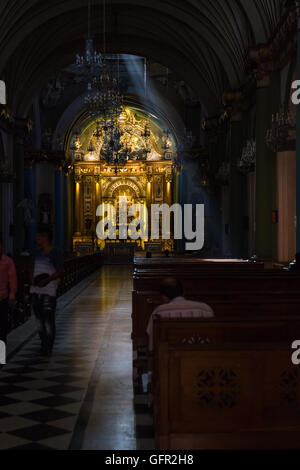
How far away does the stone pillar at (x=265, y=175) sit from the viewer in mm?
15227

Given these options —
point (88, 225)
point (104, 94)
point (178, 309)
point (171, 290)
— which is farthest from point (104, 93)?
point (88, 225)

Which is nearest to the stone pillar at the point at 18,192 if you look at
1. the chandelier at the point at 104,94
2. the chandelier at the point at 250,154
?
the chandelier at the point at 104,94

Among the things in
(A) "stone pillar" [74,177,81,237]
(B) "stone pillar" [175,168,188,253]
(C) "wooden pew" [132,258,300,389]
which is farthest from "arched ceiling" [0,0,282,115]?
(A) "stone pillar" [74,177,81,237]

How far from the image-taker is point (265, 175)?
15.3 meters

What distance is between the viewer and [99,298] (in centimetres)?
1683

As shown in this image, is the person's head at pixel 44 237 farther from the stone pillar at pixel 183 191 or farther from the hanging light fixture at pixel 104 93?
the stone pillar at pixel 183 191

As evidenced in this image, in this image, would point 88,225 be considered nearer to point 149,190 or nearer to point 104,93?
point 149,190

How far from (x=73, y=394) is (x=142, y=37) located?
2306 centimetres

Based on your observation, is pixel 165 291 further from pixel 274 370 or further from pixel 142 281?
pixel 142 281

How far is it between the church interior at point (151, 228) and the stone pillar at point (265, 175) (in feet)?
0.11

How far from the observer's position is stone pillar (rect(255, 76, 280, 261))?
15227 millimetres

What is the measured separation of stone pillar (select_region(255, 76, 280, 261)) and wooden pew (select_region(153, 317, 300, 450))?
11348 millimetres
